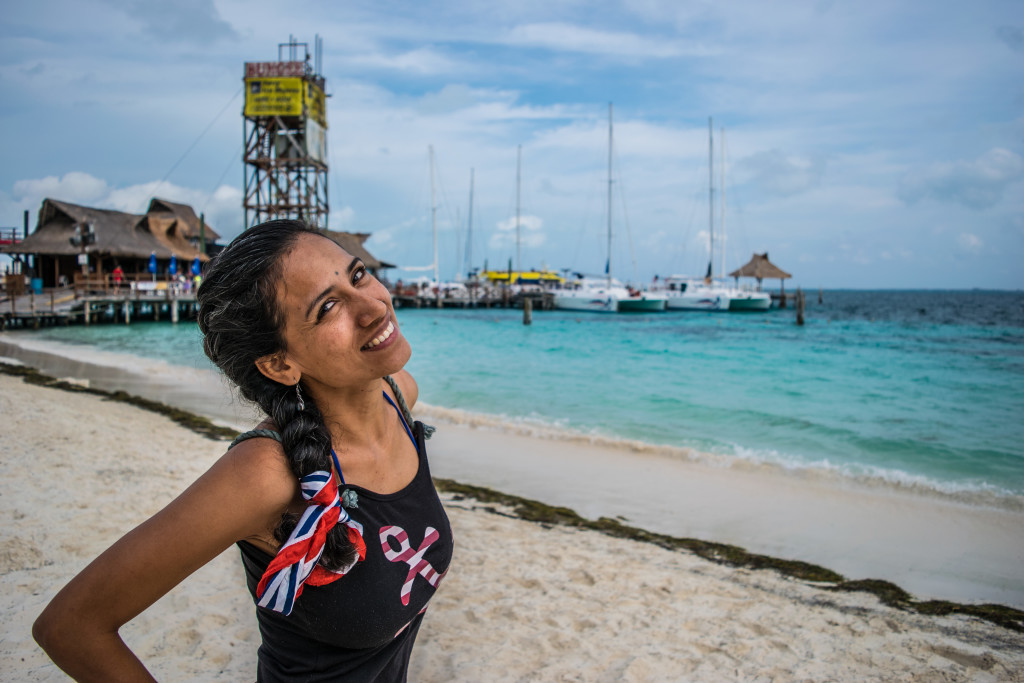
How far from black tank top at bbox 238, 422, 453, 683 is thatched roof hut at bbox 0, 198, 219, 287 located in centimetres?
4228

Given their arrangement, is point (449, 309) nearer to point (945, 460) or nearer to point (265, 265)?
point (945, 460)

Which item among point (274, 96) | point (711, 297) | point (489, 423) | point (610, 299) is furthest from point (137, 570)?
point (711, 297)

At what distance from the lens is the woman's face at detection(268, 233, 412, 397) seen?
55.6 inches

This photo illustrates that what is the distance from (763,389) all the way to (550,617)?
15.8m

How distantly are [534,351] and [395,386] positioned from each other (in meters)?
27.2

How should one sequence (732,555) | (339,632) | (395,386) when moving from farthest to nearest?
(732,555) → (395,386) → (339,632)

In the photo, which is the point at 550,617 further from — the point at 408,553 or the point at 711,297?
the point at 711,297

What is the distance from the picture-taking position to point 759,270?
63.6 metres

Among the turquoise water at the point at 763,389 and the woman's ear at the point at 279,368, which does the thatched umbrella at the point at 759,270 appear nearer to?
the turquoise water at the point at 763,389

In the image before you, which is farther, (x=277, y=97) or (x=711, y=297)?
(x=711, y=297)

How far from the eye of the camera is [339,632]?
1381mm

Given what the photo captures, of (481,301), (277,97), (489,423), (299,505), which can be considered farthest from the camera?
(481,301)

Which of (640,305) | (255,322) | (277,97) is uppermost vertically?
(277,97)

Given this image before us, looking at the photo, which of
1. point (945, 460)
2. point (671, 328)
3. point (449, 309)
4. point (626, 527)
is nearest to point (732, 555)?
point (626, 527)
